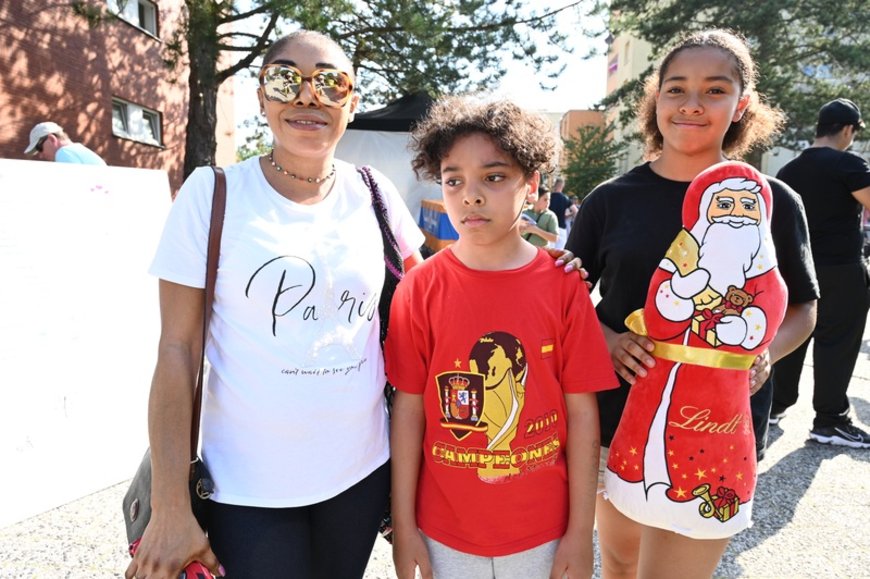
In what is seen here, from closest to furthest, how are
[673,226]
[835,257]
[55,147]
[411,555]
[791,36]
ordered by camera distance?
Answer: [411,555] < [673,226] < [835,257] < [55,147] < [791,36]

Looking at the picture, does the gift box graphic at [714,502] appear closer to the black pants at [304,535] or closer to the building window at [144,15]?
the black pants at [304,535]

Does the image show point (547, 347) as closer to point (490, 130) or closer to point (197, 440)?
point (490, 130)

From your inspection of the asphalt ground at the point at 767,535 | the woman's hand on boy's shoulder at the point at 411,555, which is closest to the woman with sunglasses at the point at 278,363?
the woman's hand on boy's shoulder at the point at 411,555

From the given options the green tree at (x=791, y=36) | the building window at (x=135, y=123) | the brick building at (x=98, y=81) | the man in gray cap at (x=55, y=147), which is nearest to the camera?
the man in gray cap at (x=55, y=147)

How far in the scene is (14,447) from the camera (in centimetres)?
309

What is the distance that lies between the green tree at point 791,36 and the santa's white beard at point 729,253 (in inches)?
599

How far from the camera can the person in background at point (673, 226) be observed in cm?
167

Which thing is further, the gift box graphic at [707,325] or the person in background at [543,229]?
the person in background at [543,229]

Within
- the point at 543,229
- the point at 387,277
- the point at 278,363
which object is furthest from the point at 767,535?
the point at 543,229

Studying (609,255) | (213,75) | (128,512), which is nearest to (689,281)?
(609,255)

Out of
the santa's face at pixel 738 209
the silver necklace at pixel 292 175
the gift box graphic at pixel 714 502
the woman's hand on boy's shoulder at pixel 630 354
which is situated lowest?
the gift box graphic at pixel 714 502

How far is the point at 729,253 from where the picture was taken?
4.99 ft

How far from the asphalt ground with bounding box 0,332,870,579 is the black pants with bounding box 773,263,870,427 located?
1.37 feet

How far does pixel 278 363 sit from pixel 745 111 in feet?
5.16
